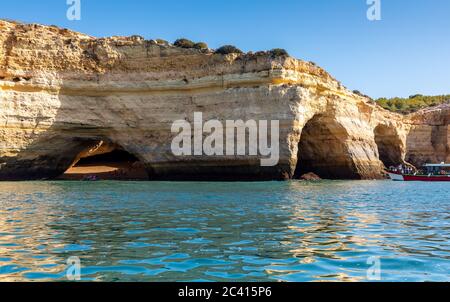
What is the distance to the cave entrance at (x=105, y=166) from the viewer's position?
40.3m

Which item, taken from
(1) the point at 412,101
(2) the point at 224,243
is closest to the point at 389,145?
(1) the point at 412,101

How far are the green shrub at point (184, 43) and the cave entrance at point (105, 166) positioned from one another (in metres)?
11.3

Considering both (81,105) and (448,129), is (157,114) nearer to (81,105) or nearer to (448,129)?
(81,105)

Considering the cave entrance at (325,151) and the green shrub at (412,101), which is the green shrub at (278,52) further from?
the green shrub at (412,101)

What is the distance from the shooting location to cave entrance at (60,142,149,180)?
132 ft

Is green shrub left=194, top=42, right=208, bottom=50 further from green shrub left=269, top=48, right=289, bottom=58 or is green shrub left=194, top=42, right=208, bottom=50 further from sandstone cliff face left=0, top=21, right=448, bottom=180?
green shrub left=269, top=48, right=289, bottom=58

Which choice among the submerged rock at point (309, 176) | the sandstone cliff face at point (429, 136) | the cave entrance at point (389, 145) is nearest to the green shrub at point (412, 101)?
the sandstone cliff face at point (429, 136)

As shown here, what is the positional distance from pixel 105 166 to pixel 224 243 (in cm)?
4117

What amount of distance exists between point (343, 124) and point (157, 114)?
574 inches

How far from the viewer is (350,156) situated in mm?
36844

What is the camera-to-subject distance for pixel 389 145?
168 feet

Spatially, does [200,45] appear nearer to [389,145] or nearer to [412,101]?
[389,145]

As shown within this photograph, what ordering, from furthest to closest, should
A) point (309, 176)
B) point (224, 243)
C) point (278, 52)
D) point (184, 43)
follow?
point (309, 176) → point (184, 43) → point (278, 52) → point (224, 243)

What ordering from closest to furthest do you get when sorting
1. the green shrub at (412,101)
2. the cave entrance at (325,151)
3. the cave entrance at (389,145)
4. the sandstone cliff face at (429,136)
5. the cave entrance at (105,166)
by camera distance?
1. the cave entrance at (325,151)
2. the cave entrance at (105,166)
3. the cave entrance at (389,145)
4. the sandstone cliff face at (429,136)
5. the green shrub at (412,101)
